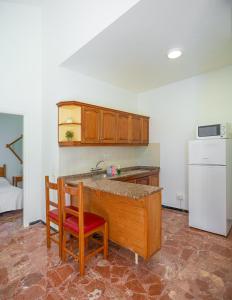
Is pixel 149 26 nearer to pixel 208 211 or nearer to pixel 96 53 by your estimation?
pixel 96 53

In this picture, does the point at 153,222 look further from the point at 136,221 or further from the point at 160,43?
the point at 160,43

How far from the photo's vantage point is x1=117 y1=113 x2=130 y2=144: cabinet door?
11.7 feet

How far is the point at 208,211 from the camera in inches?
111

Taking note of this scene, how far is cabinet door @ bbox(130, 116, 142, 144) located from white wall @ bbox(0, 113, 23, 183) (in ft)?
10.7

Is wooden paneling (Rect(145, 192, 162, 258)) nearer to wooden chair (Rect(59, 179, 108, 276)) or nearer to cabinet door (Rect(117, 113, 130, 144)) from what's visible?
wooden chair (Rect(59, 179, 108, 276))

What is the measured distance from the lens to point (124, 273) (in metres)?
1.92

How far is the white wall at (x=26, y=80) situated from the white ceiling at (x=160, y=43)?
0.81 metres

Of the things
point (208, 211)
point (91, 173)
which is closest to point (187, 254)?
point (208, 211)

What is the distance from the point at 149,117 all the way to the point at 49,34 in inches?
107

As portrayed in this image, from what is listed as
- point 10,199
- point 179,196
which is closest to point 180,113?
point 179,196

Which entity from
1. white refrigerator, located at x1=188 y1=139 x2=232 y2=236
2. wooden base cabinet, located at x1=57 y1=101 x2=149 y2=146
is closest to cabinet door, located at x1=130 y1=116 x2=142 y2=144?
wooden base cabinet, located at x1=57 y1=101 x2=149 y2=146

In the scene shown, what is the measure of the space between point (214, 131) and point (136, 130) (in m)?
1.65

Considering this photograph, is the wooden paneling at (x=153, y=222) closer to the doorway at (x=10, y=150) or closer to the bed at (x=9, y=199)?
the bed at (x=9, y=199)

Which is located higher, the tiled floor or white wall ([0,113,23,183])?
white wall ([0,113,23,183])
